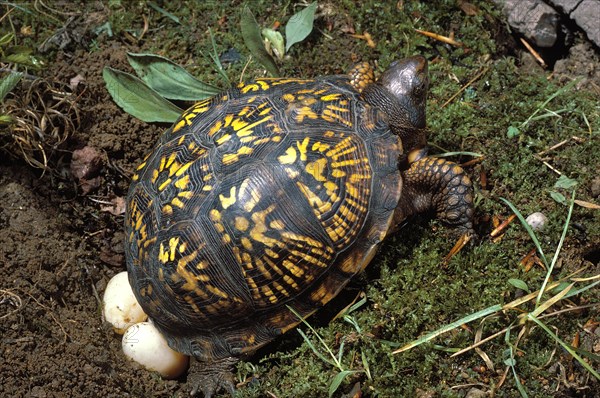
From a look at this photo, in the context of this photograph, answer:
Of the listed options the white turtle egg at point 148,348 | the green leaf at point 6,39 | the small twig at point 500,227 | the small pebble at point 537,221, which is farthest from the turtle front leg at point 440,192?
the green leaf at point 6,39

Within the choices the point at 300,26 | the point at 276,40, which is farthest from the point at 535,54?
the point at 276,40

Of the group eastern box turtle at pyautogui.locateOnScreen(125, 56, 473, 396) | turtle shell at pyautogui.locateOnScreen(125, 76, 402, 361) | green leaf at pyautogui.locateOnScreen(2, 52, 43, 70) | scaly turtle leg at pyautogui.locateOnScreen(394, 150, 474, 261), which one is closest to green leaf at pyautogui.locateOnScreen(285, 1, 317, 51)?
eastern box turtle at pyautogui.locateOnScreen(125, 56, 473, 396)

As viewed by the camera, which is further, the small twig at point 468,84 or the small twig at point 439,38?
the small twig at point 439,38

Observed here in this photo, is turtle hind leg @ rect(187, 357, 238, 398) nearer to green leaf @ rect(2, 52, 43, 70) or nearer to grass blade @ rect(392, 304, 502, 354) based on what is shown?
grass blade @ rect(392, 304, 502, 354)

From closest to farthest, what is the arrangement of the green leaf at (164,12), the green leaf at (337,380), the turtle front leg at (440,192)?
the green leaf at (337,380), the turtle front leg at (440,192), the green leaf at (164,12)

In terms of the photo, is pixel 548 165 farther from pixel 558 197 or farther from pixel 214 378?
pixel 214 378

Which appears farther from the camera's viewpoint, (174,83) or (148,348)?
(174,83)

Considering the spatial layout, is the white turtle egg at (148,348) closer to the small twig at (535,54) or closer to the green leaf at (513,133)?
the green leaf at (513,133)

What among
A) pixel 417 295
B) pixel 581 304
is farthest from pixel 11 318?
pixel 581 304
